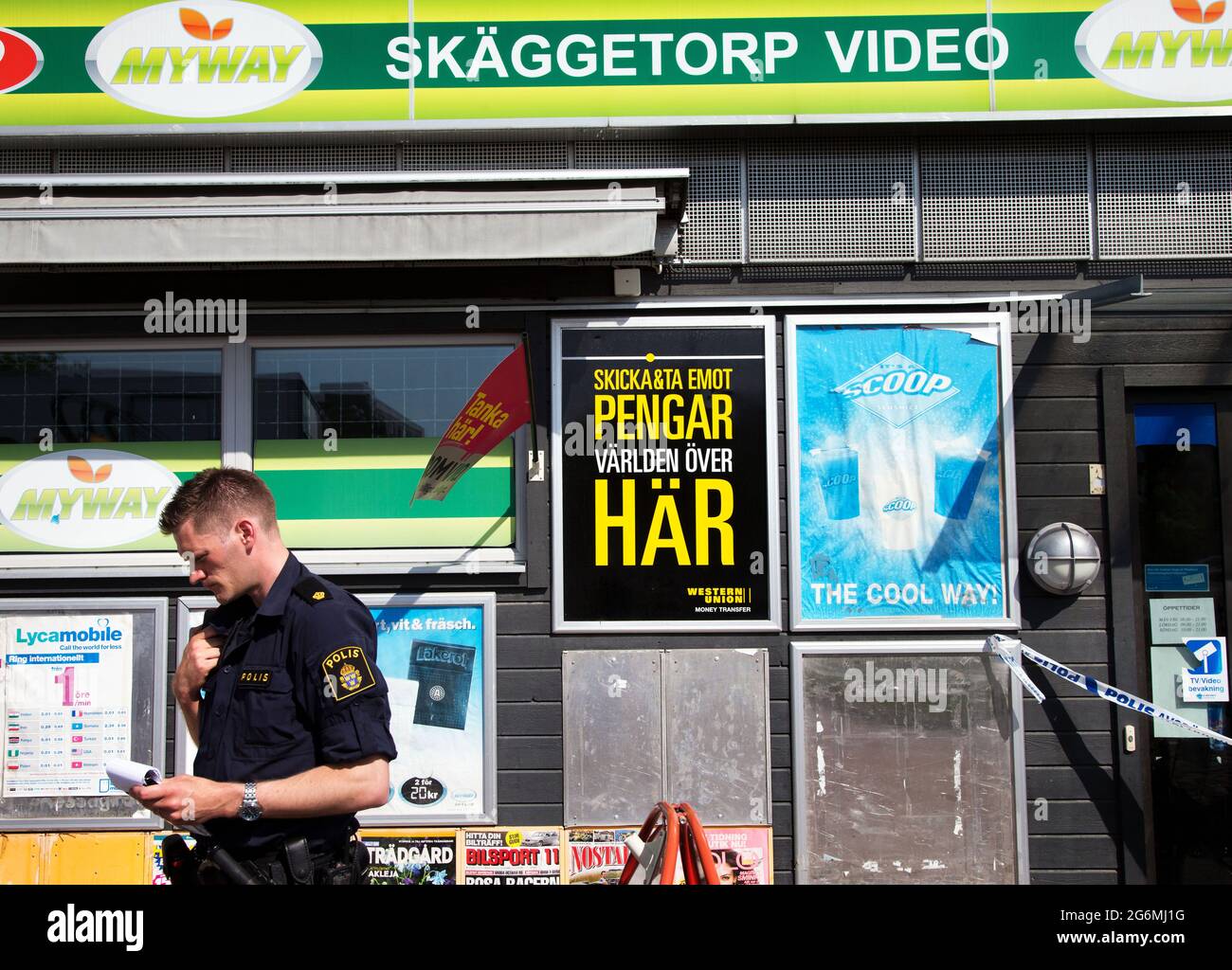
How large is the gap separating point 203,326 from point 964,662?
15.9ft

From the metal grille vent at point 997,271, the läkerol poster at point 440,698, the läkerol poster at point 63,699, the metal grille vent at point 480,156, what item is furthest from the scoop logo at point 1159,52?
the läkerol poster at point 63,699

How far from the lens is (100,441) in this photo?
5996 millimetres

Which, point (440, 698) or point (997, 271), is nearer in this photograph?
point (440, 698)

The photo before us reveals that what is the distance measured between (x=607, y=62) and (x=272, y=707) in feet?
14.8

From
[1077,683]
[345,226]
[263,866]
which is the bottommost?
[263,866]

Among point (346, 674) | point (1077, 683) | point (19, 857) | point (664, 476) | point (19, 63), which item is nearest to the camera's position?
point (346, 674)

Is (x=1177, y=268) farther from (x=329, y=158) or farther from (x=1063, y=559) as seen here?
(x=329, y=158)

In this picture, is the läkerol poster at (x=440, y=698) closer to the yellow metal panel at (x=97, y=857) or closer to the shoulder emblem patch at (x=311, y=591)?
the yellow metal panel at (x=97, y=857)

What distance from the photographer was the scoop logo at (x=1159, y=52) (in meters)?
6.00

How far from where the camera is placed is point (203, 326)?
5918 mm

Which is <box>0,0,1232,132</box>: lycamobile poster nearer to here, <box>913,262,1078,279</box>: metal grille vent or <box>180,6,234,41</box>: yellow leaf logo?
<box>180,6,234,41</box>: yellow leaf logo

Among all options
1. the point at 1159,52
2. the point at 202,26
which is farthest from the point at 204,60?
the point at 1159,52

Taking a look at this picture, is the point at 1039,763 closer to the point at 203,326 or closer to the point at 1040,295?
the point at 1040,295

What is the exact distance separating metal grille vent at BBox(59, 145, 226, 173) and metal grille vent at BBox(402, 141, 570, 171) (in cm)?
119
